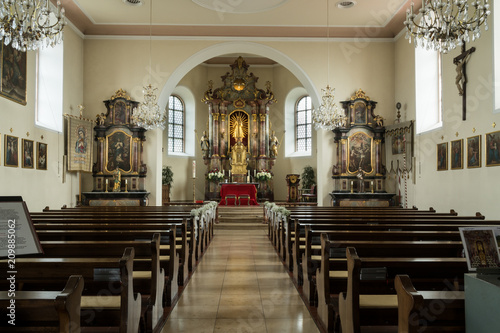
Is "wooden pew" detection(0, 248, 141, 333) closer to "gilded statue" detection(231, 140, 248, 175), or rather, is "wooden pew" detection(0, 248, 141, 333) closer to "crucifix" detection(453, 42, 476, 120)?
"crucifix" detection(453, 42, 476, 120)

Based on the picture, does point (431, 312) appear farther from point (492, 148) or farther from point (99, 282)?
point (492, 148)

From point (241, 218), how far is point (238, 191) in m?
3.92

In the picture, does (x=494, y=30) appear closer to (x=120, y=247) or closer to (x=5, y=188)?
(x=120, y=247)

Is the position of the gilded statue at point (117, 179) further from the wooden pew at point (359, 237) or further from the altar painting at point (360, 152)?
the wooden pew at point (359, 237)

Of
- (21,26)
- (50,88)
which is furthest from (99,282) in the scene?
(50,88)

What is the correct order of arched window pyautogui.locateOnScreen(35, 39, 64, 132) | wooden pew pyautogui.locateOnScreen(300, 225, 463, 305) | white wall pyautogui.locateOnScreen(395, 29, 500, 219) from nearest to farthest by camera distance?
wooden pew pyautogui.locateOnScreen(300, 225, 463, 305), white wall pyautogui.locateOnScreen(395, 29, 500, 219), arched window pyautogui.locateOnScreen(35, 39, 64, 132)

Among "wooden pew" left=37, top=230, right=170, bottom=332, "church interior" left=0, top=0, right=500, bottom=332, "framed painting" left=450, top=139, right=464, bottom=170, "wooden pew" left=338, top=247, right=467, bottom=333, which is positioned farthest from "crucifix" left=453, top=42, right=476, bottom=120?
"wooden pew" left=37, top=230, right=170, bottom=332

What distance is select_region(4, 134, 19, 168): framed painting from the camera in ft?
31.5

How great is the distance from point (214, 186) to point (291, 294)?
14.9 m

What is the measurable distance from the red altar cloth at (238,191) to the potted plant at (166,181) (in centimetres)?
248

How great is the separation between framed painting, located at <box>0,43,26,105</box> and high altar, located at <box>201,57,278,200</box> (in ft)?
35.9

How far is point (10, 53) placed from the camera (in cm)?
980

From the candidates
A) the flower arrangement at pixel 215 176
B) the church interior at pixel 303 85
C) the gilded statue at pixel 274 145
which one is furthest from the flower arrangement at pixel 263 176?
the flower arrangement at pixel 215 176

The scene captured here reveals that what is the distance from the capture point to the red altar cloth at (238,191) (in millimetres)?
18547
